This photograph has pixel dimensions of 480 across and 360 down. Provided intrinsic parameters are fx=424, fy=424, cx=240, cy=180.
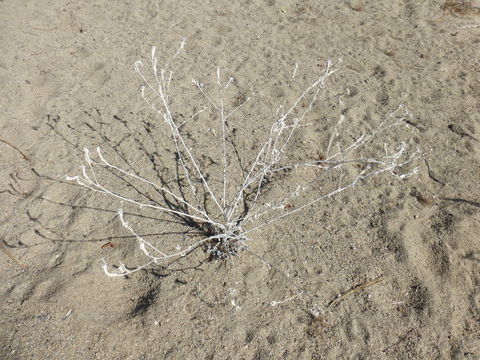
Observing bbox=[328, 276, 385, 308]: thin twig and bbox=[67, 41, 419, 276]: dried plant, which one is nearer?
bbox=[328, 276, 385, 308]: thin twig

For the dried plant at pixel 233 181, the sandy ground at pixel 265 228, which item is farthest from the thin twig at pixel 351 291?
the dried plant at pixel 233 181

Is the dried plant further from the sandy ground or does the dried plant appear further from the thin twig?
the thin twig

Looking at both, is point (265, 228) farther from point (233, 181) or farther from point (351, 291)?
point (351, 291)

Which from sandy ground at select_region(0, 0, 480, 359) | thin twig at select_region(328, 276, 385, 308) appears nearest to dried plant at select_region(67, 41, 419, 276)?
sandy ground at select_region(0, 0, 480, 359)

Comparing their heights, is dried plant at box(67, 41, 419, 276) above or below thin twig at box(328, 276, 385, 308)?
above

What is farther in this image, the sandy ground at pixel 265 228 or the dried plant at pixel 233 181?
the dried plant at pixel 233 181

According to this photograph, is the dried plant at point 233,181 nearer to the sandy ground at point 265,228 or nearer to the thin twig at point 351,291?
the sandy ground at point 265,228

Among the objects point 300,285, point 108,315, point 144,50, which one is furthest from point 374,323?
point 144,50

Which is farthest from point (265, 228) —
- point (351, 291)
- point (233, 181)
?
point (351, 291)
